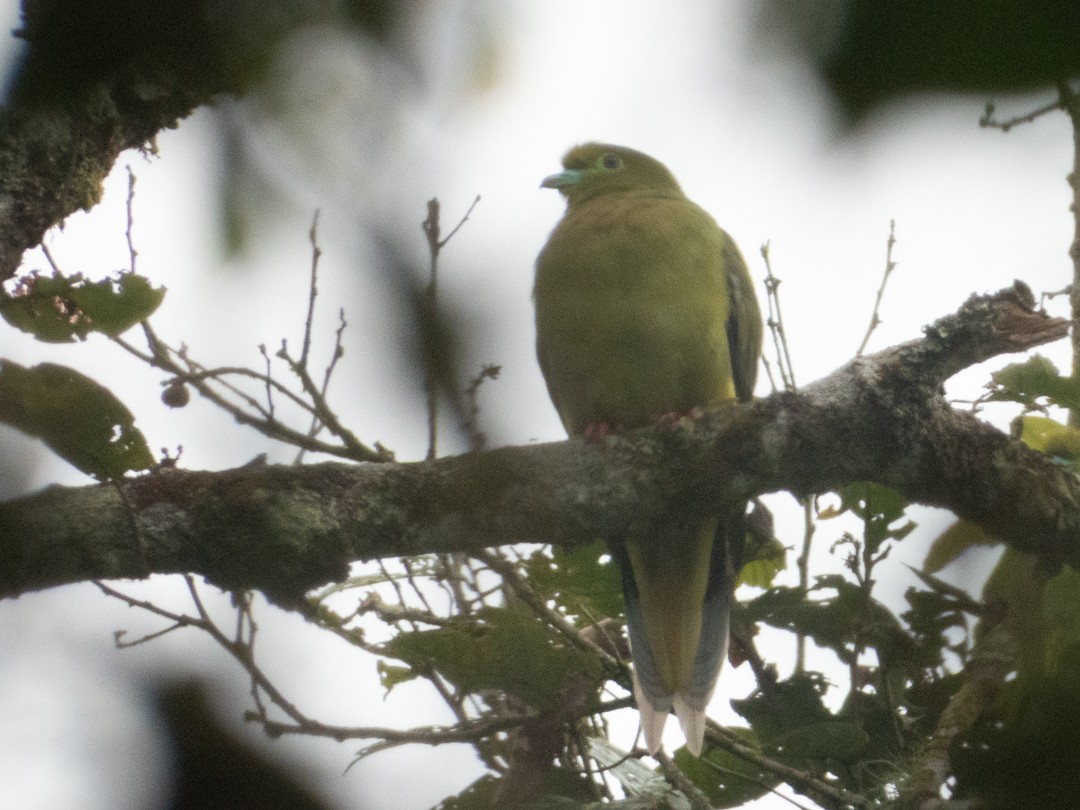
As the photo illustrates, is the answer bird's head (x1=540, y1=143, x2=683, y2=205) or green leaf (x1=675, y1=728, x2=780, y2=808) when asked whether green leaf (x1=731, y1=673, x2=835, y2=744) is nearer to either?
green leaf (x1=675, y1=728, x2=780, y2=808)

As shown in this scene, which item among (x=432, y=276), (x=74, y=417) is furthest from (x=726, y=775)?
(x=432, y=276)

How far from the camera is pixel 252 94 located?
0.63 meters

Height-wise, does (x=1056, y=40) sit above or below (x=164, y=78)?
Answer: below

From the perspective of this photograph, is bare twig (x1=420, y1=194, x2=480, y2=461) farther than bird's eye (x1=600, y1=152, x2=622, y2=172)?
No

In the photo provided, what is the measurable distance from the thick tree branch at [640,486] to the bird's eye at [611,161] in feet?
6.72

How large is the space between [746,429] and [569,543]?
0.52 m

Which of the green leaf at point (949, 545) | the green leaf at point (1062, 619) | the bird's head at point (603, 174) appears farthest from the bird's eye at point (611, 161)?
the green leaf at point (1062, 619)

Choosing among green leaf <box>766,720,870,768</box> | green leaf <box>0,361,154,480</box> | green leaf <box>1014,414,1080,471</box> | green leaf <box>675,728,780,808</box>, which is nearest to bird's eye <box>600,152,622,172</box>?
green leaf <box>1014,414,1080,471</box>

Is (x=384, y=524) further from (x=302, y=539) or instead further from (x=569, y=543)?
(x=569, y=543)

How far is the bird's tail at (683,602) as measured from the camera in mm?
3391

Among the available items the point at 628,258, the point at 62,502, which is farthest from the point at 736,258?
the point at 62,502

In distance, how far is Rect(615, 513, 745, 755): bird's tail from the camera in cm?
339

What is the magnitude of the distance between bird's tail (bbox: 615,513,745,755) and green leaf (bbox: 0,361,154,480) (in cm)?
173

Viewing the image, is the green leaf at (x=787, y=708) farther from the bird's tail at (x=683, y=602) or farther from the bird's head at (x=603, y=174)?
the bird's head at (x=603, y=174)
